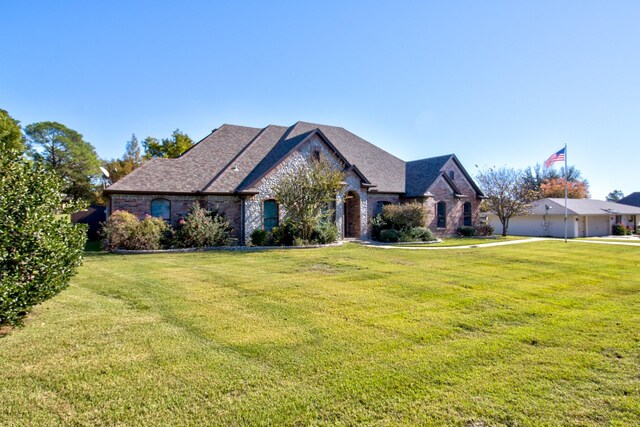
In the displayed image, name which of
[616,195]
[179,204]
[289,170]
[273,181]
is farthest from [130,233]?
[616,195]

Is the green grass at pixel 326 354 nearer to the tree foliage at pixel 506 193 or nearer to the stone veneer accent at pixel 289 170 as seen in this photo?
the stone veneer accent at pixel 289 170

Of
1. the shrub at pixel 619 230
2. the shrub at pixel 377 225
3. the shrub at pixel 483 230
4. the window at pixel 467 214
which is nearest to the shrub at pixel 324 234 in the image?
the shrub at pixel 377 225

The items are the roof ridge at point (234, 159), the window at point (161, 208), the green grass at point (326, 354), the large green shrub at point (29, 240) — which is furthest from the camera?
the roof ridge at point (234, 159)

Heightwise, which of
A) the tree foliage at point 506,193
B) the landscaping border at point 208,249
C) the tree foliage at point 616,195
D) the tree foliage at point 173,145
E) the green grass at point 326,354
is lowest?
the green grass at point 326,354

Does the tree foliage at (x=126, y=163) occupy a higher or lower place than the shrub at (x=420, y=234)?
higher

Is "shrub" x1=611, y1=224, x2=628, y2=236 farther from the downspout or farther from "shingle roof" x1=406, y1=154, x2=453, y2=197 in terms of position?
the downspout

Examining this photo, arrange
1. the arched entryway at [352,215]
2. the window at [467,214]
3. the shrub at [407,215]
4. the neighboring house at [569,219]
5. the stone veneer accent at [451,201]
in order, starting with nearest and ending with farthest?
the shrub at [407,215]
the arched entryway at [352,215]
the stone veneer accent at [451,201]
the window at [467,214]
the neighboring house at [569,219]

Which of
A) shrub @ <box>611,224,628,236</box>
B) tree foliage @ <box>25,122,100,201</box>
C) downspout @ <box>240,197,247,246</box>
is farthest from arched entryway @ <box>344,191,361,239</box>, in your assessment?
tree foliage @ <box>25,122,100,201</box>

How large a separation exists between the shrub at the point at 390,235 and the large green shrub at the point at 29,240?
18108 mm

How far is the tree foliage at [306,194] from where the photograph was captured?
1912 cm

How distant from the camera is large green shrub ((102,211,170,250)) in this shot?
16.5 metres

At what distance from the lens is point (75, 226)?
6.93m

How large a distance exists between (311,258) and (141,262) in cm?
669

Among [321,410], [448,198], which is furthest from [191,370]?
[448,198]
